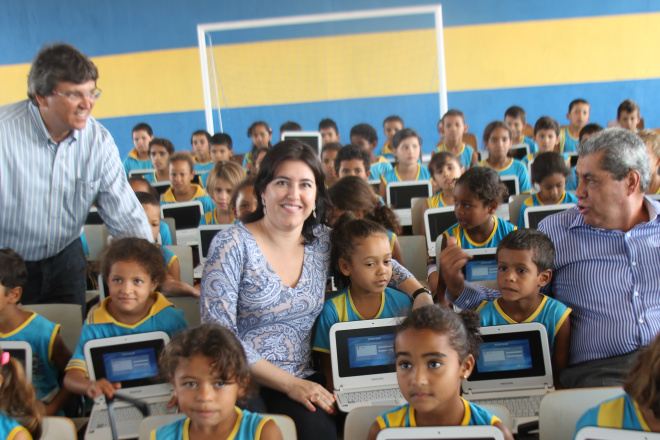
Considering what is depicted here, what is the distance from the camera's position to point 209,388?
5.21ft

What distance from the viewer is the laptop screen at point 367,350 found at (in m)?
2.02

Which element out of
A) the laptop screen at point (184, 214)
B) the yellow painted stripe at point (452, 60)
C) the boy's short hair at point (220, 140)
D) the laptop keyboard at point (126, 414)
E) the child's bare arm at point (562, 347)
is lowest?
the laptop keyboard at point (126, 414)

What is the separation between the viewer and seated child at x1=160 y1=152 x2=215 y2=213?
4.80 m

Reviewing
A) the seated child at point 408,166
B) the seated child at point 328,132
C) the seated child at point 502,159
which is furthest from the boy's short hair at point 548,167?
the seated child at point 328,132

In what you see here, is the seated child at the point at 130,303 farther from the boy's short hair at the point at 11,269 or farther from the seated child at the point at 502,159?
the seated child at the point at 502,159

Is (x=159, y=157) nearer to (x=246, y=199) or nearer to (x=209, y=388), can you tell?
(x=246, y=199)

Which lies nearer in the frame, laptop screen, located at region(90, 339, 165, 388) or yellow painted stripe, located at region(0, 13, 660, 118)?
laptop screen, located at region(90, 339, 165, 388)

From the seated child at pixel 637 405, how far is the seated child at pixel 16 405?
5.06 ft

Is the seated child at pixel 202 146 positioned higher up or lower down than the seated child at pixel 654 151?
higher up

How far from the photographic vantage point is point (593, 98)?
8.36 metres

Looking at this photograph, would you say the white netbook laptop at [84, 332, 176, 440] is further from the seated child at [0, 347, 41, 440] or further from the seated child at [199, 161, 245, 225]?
the seated child at [199, 161, 245, 225]

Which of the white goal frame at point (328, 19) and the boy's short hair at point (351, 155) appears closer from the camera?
the boy's short hair at point (351, 155)

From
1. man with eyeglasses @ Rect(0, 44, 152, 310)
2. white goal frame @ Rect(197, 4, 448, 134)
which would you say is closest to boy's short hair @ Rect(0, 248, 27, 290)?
man with eyeglasses @ Rect(0, 44, 152, 310)

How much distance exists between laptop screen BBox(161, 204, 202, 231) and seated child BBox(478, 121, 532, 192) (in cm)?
255
